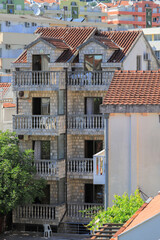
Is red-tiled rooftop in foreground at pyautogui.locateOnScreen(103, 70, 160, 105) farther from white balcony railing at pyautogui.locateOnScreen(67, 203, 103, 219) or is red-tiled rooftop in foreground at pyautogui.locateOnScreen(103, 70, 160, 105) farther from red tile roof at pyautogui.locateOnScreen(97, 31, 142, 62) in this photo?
white balcony railing at pyautogui.locateOnScreen(67, 203, 103, 219)

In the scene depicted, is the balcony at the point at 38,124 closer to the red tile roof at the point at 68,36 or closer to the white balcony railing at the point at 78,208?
the red tile roof at the point at 68,36

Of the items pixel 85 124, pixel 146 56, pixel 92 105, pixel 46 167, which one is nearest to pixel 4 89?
pixel 146 56

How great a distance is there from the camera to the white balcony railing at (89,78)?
50.8 meters

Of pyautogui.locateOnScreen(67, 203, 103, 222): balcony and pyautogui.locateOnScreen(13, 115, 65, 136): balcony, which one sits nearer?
pyautogui.locateOnScreen(13, 115, 65, 136): balcony

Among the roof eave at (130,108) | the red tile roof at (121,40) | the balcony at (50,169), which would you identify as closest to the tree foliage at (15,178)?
the balcony at (50,169)

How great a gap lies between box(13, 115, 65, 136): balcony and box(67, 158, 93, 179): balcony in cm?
195

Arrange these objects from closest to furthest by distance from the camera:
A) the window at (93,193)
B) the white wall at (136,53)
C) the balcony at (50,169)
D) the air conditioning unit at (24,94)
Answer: the balcony at (50,169)
the window at (93,193)
the air conditioning unit at (24,94)
the white wall at (136,53)

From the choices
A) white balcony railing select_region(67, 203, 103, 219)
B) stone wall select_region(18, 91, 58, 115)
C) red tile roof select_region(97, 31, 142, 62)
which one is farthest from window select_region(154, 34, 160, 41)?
white balcony railing select_region(67, 203, 103, 219)

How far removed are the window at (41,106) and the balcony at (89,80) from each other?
65.5 inches

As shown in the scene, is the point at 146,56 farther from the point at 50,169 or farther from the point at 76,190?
the point at 50,169

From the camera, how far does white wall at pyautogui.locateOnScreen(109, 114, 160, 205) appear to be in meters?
36.1

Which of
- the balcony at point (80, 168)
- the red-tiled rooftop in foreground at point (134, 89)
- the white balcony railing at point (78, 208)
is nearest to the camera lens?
the red-tiled rooftop in foreground at point (134, 89)

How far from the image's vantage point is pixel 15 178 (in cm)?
4972

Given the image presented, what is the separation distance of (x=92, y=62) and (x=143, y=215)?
86.2ft
